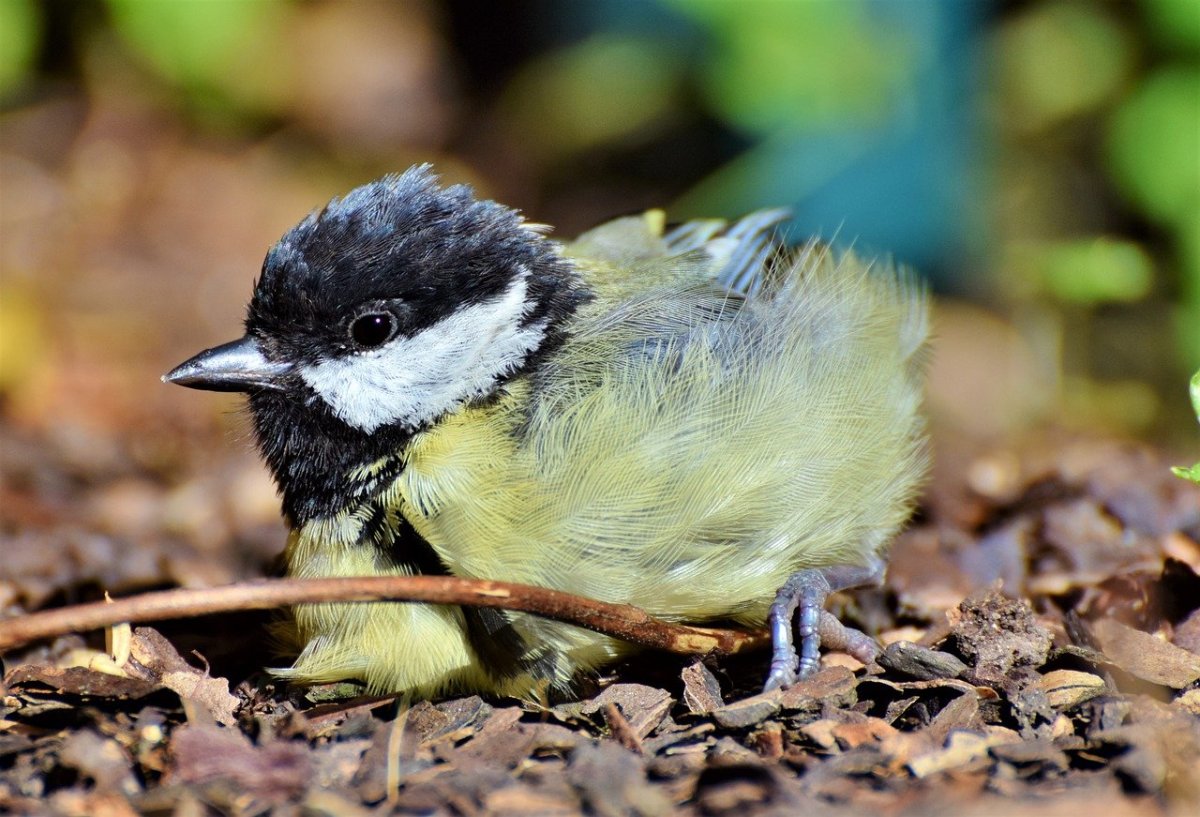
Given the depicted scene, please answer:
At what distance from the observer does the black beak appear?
8.48ft

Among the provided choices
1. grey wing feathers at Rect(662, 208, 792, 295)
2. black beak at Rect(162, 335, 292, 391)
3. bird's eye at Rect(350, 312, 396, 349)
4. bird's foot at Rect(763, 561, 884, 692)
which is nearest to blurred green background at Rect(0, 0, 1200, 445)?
grey wing feathers at Rect(662, 208, 792, 295)

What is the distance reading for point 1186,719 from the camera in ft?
6.85

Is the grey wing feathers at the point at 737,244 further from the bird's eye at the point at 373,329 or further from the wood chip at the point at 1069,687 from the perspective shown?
the wood chip at the point at 1069,687

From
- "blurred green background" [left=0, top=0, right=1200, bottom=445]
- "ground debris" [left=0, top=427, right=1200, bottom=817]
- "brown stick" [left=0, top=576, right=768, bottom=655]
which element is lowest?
"ground debris" [left=0, top=427, right=1200, bottom=817]

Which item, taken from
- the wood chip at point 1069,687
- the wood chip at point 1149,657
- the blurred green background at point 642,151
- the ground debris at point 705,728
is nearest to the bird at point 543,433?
the ground debris at point 705,728

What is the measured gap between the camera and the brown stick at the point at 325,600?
6.21 ft

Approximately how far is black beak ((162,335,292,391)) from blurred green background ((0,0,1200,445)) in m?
2.20

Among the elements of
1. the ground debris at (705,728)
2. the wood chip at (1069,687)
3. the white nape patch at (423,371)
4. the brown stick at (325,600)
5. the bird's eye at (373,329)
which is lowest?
the wood chip at (1069,687)

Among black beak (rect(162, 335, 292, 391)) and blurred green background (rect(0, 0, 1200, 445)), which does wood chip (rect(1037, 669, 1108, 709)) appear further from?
blurred green background (rect(0, 0, 1200, 445))

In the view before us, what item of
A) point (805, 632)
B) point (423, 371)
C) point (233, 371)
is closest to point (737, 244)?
point (423, 371)

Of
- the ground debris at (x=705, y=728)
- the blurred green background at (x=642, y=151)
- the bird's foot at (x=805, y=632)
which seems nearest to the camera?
the ground debris at (x=705, y=728)

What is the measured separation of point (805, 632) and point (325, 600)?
1.02 m

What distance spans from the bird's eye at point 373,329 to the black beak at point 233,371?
0.17 metres

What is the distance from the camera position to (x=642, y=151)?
20.2 ft
